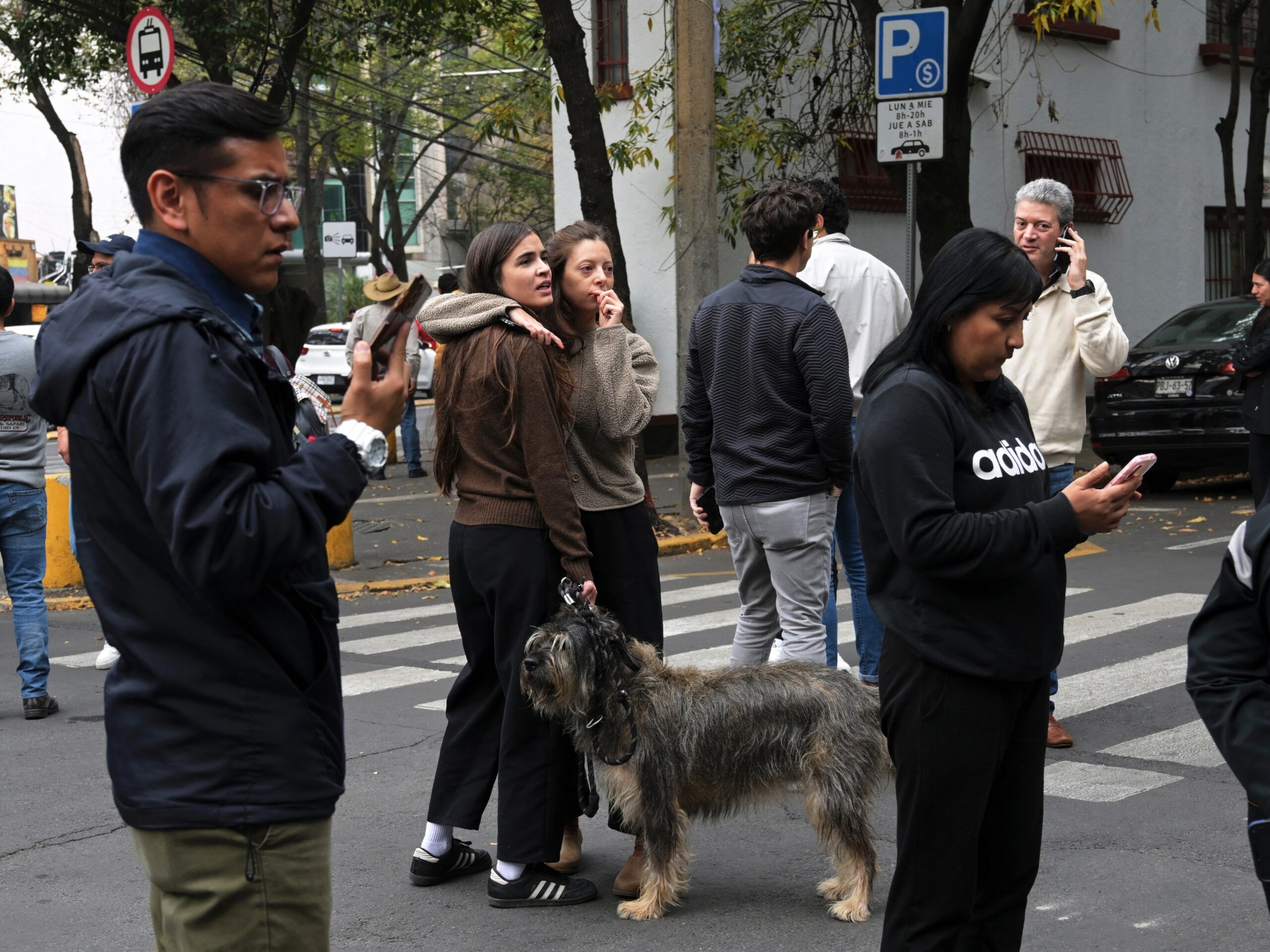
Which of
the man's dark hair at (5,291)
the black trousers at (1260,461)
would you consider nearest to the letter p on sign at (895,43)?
the black trousers at (1260,461)

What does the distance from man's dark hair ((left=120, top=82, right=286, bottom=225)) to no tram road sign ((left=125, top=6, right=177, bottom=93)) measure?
9.69m

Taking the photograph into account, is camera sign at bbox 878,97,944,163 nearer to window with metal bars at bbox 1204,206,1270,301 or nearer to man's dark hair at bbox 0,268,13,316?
man's dark hair at bbox 0,268,13,316

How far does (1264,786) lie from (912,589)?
82 cm

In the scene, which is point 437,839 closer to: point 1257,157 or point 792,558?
point 792,558

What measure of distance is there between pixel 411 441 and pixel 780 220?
38.9ft

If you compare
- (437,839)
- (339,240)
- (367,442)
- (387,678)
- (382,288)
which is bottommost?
(387,678)

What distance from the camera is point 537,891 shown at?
14.8 ft

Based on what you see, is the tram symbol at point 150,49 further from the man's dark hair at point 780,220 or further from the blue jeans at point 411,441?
the man's dark hair at point 780,220

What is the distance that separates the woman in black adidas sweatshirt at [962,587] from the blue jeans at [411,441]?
1354 cm

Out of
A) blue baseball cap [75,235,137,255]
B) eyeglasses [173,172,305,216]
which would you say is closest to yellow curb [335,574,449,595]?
blue baseball cap [75,235,137,255]

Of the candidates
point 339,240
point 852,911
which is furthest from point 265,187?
point 339,240

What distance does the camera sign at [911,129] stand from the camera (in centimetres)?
977

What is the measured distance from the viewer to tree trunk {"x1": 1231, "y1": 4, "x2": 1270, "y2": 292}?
18453mm

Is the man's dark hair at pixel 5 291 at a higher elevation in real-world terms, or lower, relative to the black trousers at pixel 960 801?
higher
